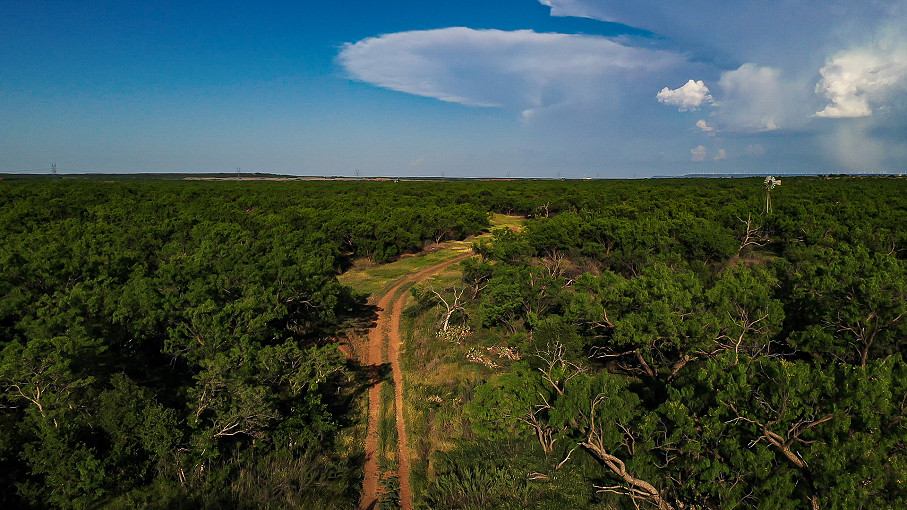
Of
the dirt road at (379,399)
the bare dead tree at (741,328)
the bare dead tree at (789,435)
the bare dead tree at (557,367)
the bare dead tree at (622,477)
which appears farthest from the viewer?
the bare dead tree at (741,328)

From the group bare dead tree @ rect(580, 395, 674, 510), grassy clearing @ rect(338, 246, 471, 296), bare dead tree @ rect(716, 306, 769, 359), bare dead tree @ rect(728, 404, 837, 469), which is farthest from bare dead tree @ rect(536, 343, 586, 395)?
grassy clearing @ rect(338, 246, 471, 296)

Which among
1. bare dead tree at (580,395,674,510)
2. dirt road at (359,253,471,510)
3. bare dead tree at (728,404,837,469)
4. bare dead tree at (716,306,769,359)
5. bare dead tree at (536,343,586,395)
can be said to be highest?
bare dead tree at (716,306,769,359)

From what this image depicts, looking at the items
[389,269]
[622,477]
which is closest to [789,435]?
[622,477]

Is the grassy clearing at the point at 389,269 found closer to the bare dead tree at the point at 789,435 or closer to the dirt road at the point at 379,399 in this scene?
the dirt road at the point at 379,399

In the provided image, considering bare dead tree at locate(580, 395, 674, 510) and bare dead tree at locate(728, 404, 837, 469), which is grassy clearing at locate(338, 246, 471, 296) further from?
bare dead tree at locate(728, 404, 837, 469)

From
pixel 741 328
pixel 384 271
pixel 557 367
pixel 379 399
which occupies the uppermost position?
pixel 741 328

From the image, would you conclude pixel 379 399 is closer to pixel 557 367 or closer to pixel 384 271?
→ pixel 557 367

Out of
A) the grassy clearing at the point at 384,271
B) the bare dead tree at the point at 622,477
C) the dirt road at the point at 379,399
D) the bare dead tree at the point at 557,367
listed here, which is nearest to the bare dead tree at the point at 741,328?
the bare dead tree at the point at 557,367

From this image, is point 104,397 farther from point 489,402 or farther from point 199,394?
point 489,402
